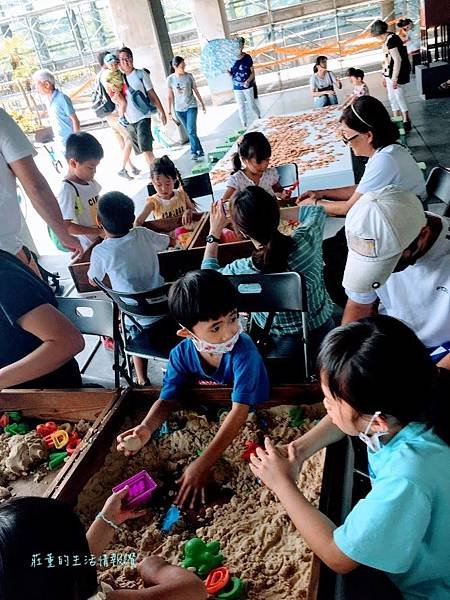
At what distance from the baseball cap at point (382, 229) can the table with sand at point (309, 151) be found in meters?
3.35

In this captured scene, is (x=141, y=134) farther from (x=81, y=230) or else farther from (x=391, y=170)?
(x=391, y=170)

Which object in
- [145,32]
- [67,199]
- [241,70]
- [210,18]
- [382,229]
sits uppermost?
[210,18]

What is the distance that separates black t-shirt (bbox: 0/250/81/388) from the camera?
162 centimetres

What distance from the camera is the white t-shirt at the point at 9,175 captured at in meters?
2.34

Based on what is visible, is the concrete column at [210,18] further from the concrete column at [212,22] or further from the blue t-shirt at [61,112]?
the blue t-shirt at [61,112]

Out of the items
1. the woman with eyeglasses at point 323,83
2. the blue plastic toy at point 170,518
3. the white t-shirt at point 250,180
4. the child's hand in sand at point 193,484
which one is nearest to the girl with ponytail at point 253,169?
the white t-shirt at point 250,180

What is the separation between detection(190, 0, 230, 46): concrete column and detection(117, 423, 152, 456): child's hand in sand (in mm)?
13129

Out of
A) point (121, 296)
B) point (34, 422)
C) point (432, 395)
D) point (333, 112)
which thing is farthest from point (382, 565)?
point (333, 112)

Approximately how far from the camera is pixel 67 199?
3.34 metres

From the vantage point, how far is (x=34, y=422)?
2062 millimetres

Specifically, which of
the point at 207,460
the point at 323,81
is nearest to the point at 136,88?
the point at 323,81

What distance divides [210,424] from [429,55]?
936 cm

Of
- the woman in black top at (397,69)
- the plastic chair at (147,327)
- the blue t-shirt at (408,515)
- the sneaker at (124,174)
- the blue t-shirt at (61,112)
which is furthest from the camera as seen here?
the sneaker at (124,174)

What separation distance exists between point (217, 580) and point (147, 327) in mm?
1669
